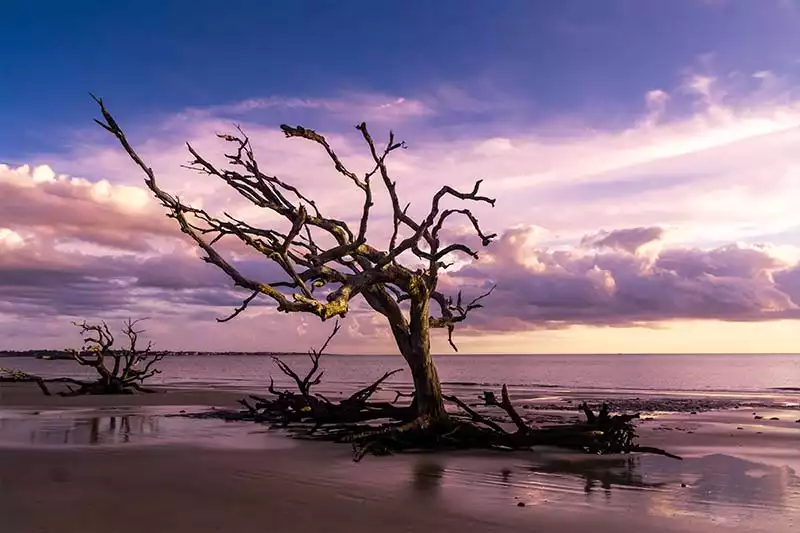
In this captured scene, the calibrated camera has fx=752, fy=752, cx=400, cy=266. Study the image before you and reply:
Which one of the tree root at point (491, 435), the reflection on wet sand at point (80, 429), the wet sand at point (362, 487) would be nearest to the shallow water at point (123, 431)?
the reflection on wet sand at point (80, 429)

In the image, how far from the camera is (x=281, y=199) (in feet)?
52.5

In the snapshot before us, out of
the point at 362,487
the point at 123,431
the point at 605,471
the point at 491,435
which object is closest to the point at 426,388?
the point at 491,435

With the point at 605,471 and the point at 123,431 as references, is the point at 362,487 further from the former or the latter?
the point at 123,431

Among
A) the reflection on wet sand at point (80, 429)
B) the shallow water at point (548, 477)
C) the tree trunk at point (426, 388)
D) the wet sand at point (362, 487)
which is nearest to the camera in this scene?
the wet sand at point (362, 487)

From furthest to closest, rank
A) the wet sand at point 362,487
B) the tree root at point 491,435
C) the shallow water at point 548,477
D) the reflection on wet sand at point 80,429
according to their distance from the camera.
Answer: the reflection on wet sand at point 80,429 → the tree root at point 491,435 → the shallow water at point 548,477 → the wet sand at point 362,487

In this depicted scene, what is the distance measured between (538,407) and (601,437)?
15.8 metres

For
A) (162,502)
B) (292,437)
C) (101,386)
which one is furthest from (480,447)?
(101,386)

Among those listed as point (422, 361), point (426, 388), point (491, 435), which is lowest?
point (491, 435)

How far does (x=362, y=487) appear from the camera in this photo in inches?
419

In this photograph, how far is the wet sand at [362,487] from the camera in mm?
8547

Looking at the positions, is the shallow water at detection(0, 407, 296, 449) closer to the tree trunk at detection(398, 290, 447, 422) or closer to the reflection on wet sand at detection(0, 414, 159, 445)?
the reflection on wet sand at detection(0, 414, 159, 445)

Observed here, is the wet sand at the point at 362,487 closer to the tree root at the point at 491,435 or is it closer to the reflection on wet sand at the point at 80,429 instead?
the reflection on wet sand at the point at 80,429

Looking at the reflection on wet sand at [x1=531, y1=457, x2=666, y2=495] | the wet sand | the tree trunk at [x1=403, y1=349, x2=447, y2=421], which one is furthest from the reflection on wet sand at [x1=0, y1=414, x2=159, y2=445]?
the reflection on wet sand at [x1=531, y1=457, x2=666, y2=495]

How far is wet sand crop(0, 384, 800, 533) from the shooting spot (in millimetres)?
8547
